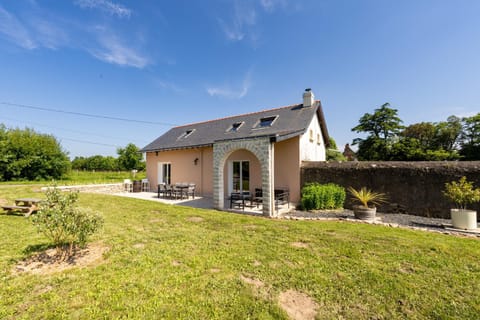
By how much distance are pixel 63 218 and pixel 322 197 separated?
986 centimetres

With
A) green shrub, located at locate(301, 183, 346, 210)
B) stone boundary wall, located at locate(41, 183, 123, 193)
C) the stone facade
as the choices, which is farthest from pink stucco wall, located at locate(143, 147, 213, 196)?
green shrub, located at locate(301, 183, 346, 210)

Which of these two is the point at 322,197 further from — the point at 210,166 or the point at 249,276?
the point at 210,166

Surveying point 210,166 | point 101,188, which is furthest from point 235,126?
point 101,188

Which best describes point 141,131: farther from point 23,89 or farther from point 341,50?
point 341,50

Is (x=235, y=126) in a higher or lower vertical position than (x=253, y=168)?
higher

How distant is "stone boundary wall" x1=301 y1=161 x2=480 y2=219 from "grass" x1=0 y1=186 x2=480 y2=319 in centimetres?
381

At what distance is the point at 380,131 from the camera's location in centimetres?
3212

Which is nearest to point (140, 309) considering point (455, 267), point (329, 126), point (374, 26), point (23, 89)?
point (455, 267)

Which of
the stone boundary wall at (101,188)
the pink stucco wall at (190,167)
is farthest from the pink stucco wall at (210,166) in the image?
the stone boundary wall at (101,188)

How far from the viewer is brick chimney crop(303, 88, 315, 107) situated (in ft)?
43.9

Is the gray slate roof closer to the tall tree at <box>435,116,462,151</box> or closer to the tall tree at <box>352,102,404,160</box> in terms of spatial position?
the tall tree at <box>352,102,404,160</box>

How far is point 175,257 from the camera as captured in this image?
446cm

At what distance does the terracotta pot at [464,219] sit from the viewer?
6625 millimetres

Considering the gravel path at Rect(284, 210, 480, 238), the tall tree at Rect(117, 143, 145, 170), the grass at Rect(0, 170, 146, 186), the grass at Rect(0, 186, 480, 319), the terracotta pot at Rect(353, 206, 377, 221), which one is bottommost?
the gravel path at Rect(284, 210, 480, 238)
